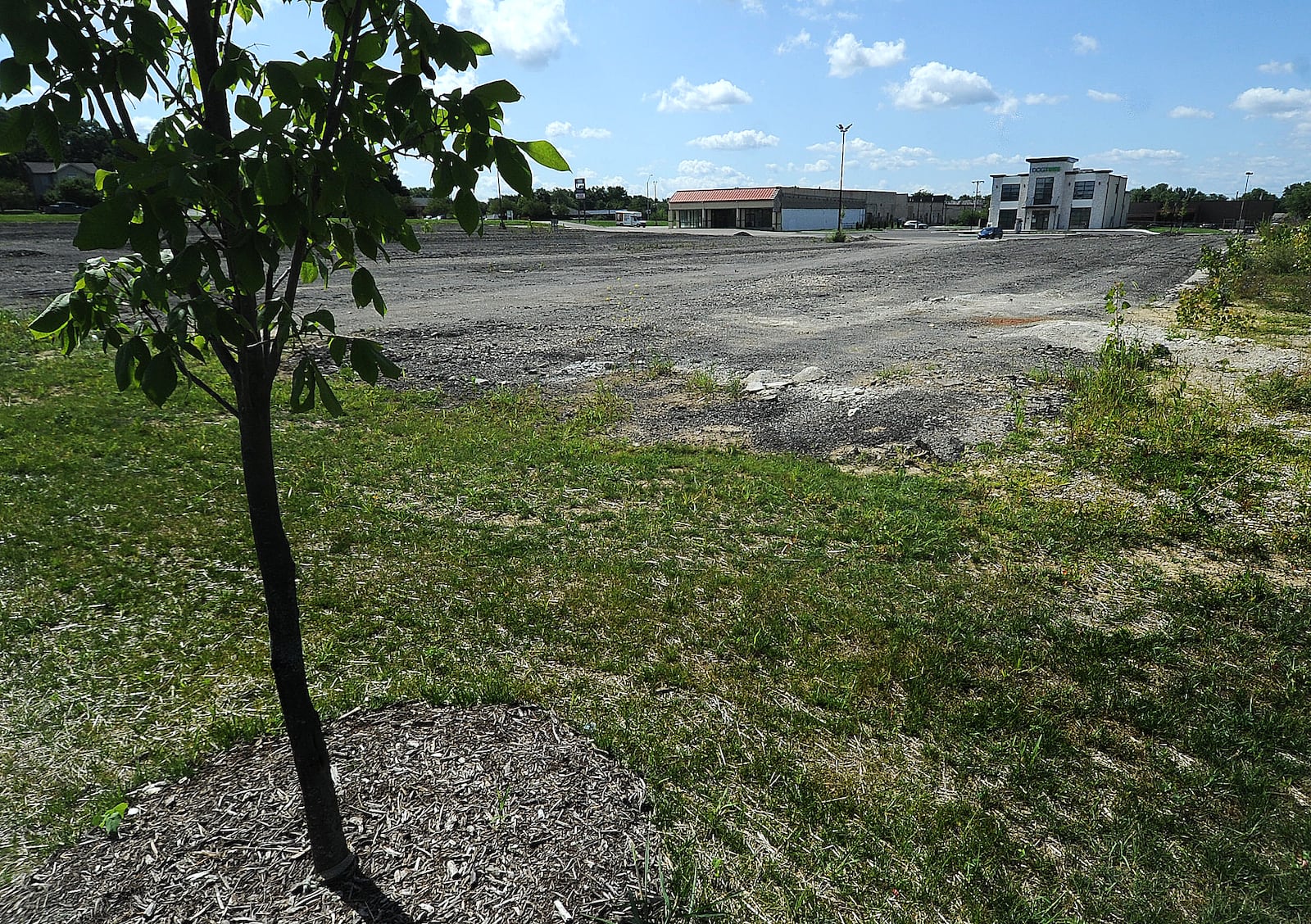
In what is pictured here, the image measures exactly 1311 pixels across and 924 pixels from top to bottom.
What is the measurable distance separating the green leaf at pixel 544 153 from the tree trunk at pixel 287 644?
3.19 ft

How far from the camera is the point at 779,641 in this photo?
4.22 m

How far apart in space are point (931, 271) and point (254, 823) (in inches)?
1248

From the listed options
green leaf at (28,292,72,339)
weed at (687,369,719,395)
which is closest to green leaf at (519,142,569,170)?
green leaf at (28,292,72,339)

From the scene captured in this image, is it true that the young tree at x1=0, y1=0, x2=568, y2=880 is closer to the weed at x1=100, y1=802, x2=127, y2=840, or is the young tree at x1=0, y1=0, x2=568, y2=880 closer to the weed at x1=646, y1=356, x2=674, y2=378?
the weed at x1=100, y1=802, x2=127, y2=840

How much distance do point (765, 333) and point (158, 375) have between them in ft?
46.4

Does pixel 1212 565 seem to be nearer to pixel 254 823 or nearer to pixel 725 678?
pixel 725 678

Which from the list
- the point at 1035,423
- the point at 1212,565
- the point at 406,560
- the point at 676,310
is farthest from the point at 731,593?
the point at 676,310

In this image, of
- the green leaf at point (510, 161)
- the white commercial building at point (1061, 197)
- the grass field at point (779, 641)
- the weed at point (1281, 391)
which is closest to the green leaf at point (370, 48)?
the green leaf at point (510, 161)

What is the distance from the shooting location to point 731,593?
473 centimetres

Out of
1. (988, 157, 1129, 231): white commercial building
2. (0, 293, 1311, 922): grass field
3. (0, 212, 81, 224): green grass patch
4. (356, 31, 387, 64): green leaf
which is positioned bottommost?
(0, 293, 1311, 922): grass field

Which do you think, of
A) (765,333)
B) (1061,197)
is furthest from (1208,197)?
(765,333)

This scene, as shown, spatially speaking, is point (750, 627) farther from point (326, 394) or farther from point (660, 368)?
point (660, 368)

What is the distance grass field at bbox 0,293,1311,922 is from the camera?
284 centimetres

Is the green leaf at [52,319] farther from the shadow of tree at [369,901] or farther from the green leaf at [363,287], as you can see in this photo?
the shadow of tree at [369,901]
